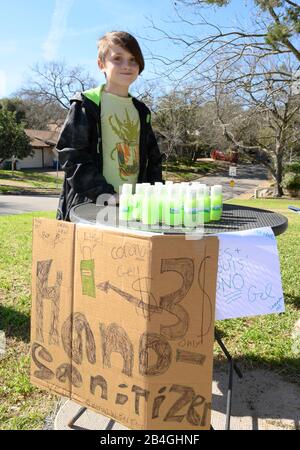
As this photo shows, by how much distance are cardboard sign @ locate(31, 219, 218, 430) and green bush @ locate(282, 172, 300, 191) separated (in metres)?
21.5

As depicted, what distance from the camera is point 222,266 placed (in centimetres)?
176

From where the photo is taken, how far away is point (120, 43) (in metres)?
2.24

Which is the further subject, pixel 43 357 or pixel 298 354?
pixel 298 354

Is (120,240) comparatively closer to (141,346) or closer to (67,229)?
(67,229)

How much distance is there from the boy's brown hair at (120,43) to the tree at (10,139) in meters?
21.6

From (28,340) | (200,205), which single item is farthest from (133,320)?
(28,340)

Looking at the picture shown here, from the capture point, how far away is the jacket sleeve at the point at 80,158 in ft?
7.16

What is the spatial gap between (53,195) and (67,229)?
784 inches

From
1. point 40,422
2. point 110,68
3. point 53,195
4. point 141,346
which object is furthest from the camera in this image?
point 53,195

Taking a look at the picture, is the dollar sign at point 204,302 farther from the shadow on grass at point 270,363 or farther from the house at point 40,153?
the house at point 40,153

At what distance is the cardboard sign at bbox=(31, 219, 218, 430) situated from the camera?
58.4 inches

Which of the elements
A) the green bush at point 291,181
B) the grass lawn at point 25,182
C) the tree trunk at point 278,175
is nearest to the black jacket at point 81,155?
the grass lawn at point 25,182

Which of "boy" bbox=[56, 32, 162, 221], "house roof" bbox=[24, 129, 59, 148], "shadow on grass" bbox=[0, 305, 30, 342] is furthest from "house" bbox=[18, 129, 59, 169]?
"boy" bbox=[56, 32, 162, 221]
